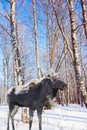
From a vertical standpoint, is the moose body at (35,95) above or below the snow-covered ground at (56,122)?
above

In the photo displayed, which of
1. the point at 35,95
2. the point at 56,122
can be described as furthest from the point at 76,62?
the point at 56,122

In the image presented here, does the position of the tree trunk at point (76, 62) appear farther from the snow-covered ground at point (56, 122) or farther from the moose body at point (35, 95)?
the moose body at point (35, 95)

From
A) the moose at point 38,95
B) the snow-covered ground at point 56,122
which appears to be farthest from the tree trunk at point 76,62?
the moose at point 38,95

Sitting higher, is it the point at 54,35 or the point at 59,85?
the point at 54,35

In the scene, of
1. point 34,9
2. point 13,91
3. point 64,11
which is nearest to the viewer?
point 13,91

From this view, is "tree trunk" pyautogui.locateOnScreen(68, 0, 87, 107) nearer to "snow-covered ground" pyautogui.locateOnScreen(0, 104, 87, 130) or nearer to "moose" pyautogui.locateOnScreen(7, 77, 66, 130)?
"snow-covered ground" pyautogui.locateOnScreen(0, 104, 87, 130)

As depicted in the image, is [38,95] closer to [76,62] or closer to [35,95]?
[35,95]

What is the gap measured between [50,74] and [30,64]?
120ft

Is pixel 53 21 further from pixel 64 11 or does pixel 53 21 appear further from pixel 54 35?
pixel 64 11

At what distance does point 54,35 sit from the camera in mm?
22797

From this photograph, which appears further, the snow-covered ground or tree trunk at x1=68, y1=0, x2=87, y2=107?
the snow-covered ground

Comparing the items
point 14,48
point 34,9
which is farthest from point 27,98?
point 34,9

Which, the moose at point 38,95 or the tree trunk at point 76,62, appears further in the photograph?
the tree trunk at point 76,62

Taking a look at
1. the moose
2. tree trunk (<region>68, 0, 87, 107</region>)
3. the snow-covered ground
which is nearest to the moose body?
the moose
